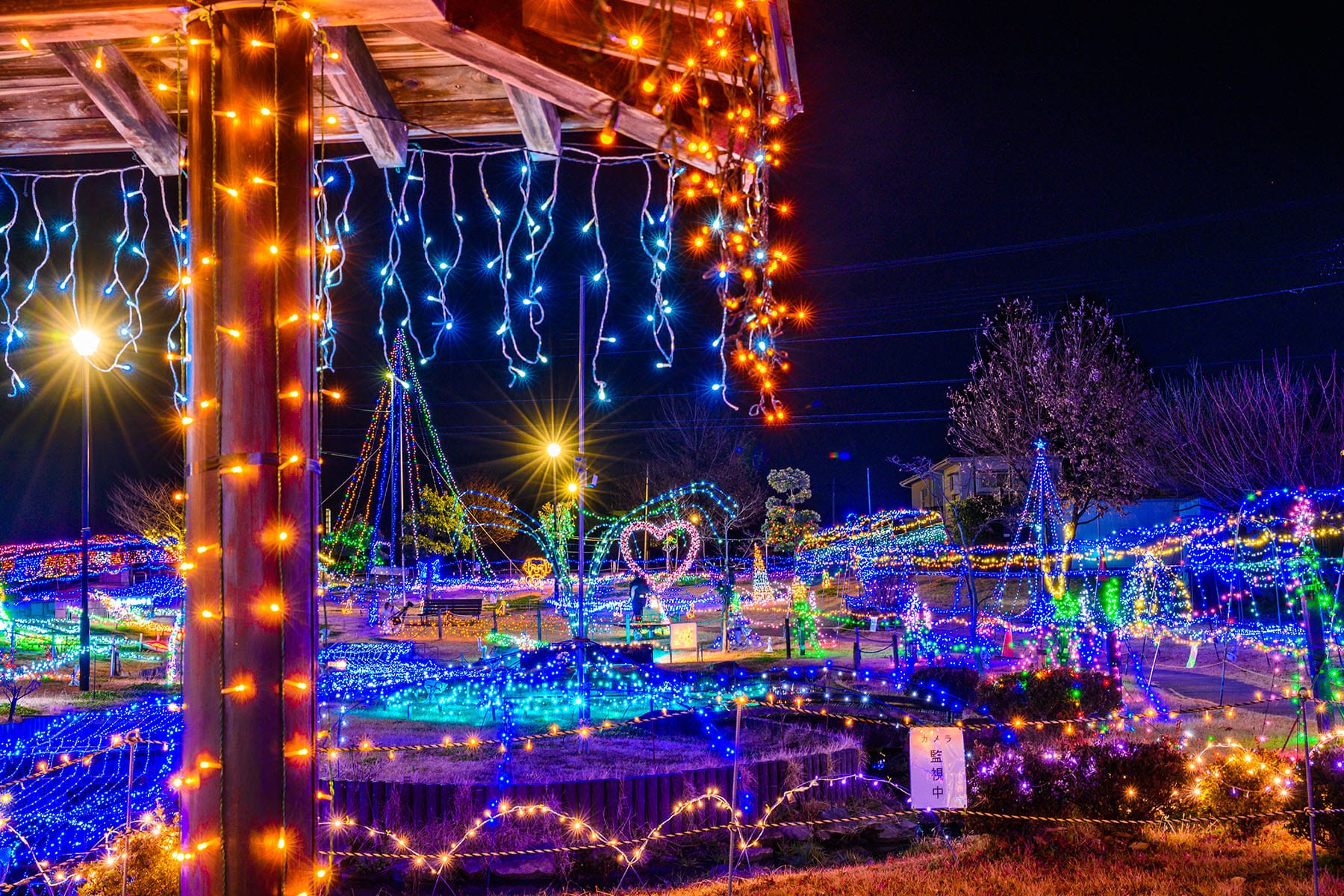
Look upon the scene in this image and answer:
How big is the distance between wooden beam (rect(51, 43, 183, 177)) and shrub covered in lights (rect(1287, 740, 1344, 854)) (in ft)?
22.1

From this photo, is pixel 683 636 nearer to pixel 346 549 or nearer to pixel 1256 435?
pixel 1256 435

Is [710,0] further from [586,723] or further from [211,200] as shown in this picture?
[586,723]

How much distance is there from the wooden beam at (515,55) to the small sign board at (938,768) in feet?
12.0

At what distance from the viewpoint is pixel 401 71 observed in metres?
3.65

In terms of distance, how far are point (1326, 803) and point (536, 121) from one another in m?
6.16

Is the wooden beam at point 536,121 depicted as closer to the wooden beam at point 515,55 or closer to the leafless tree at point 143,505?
the wooden beam at point 515,55

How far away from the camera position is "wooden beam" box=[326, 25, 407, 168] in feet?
10.5

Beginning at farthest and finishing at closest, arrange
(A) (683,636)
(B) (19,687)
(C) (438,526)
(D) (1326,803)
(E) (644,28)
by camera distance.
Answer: (C) (438,526)
(A) (683,636)
(B) (19,687)
(D) (1326,803)
(E) (644,28)

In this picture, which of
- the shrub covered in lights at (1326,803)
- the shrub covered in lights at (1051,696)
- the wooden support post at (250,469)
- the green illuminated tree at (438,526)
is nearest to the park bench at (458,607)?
the green illuminated tree at (438,526)

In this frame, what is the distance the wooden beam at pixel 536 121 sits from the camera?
3.58 meters

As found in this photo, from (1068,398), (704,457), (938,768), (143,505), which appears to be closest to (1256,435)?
(1068,398)

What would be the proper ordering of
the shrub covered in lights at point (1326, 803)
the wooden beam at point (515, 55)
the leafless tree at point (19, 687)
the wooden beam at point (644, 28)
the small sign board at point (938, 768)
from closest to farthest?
the wooden beam at point (515, 55) → the wooden beam at point (644, 28) → the small sign board at point (938, 768) → the shrub covered in lights at point (1326, 803) → the leafless tree at point (19, 687)

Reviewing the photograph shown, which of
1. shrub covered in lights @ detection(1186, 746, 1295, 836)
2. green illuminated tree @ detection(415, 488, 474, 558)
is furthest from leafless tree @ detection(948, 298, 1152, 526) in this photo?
shrub covered in lights @ detection(1186, 746, 1295, 836)

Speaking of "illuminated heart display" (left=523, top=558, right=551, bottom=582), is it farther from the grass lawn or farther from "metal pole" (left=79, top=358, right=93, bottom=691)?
the grass lawn
